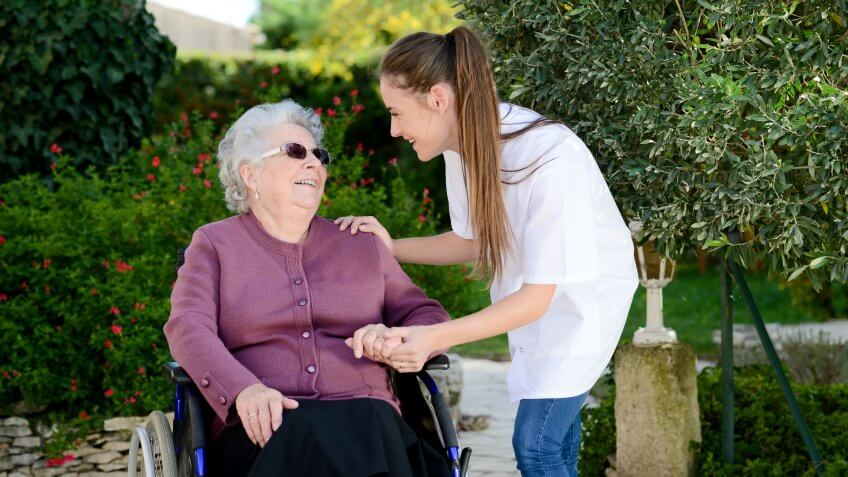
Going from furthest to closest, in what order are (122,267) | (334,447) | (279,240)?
(122,267), (279,240), (334,447)

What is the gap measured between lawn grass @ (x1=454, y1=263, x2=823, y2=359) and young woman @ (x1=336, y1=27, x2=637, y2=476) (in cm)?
438

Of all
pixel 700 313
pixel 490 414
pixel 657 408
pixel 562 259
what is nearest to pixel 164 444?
pixel 562 259

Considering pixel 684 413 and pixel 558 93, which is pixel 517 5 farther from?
pixel 684 413

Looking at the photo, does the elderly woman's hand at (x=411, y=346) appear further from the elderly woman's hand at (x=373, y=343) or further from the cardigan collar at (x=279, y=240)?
the cardigan collar at (x=279, y=240)

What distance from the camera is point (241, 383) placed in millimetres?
2482

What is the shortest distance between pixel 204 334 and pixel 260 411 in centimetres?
27

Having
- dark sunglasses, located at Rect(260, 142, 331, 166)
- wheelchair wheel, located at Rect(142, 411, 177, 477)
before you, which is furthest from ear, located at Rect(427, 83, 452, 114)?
wheelchair wheel, located at Rect(142, 411, 177, 477)

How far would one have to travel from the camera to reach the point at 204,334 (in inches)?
102

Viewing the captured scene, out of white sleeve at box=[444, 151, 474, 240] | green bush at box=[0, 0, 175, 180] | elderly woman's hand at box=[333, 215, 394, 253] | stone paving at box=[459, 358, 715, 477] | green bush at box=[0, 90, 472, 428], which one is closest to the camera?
white sleeve at box=[444, 151, 474, 240]

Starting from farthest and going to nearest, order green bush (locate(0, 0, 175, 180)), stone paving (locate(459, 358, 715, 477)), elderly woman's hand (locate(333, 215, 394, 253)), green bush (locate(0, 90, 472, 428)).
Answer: green bush (locate(0, 0, 175, 180)) → stone paving (locate(459, 358, 715, 477)) → green bush (locate(0, 90, 472, 428)) → elderly woman's hand (locate(333, 215, 394, 253))

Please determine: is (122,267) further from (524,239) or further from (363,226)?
(524,239)

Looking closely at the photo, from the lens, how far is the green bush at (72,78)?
5281 mm

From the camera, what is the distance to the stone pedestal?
360cm

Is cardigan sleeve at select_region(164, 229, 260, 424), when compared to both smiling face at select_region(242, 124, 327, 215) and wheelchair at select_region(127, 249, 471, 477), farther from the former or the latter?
smiling face at select_region(242, 124, 327, 215)
